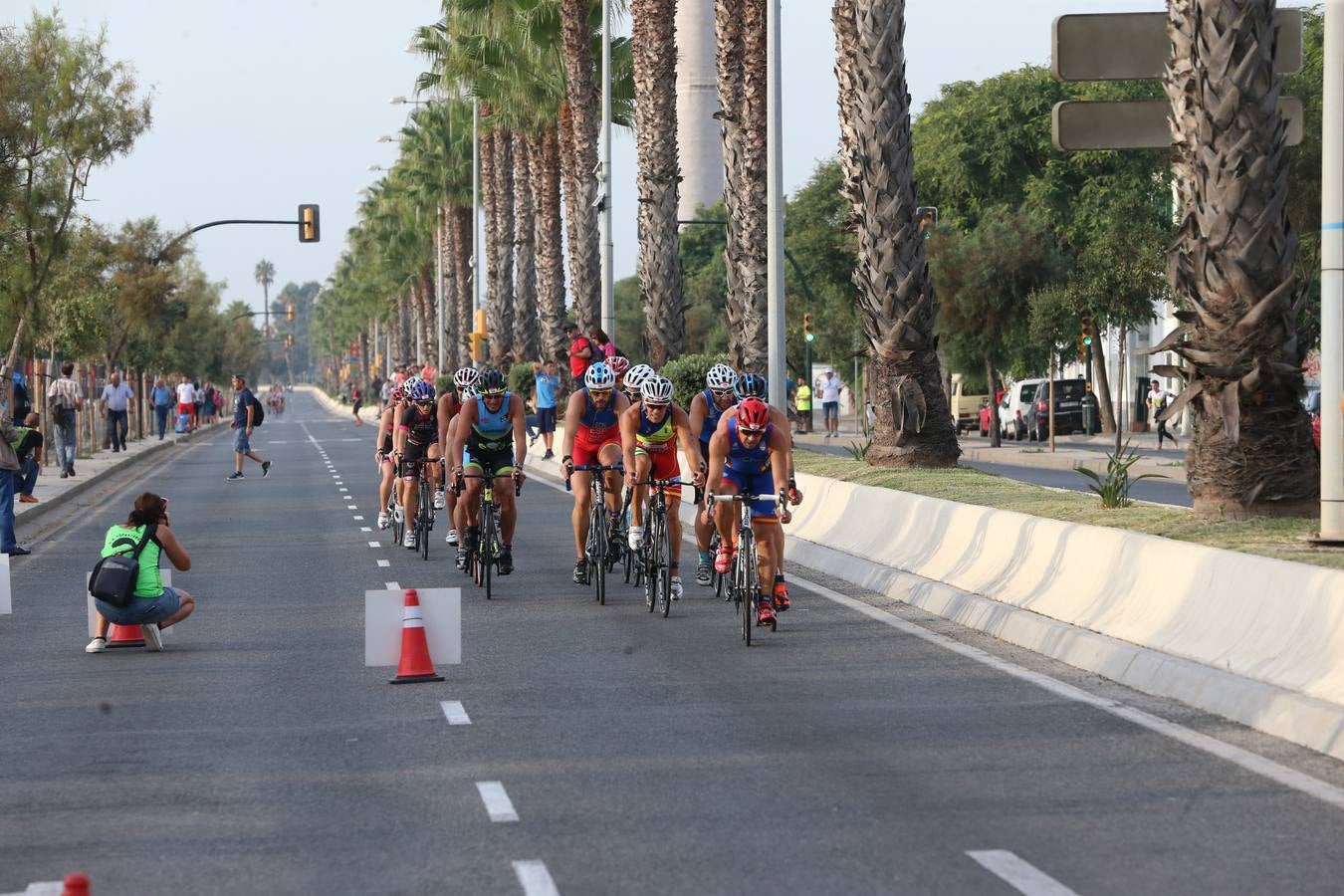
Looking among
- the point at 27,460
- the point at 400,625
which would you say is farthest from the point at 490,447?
the point at 27,460

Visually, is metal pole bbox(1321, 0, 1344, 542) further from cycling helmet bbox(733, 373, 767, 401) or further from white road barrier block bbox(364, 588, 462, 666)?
white road barrier block bbox(364, 588, 462, 666)

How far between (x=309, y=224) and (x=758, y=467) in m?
44.3

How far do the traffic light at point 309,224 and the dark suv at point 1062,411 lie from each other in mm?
20576

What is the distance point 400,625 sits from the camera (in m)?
12.8

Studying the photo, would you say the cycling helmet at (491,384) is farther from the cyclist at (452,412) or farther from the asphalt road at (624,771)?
the asphalt road at (624,771)

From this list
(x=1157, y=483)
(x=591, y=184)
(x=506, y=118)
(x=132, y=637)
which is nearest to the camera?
(x=132, y=637)

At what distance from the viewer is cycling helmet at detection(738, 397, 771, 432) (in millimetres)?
14953

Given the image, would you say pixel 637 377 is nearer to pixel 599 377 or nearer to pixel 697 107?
pixel 599 377

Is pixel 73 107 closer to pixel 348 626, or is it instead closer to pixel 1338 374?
pixel 348 626

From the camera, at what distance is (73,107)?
40438 millimetres

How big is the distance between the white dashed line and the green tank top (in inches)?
317

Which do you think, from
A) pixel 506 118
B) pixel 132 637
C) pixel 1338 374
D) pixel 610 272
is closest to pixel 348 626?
pixel 132 637

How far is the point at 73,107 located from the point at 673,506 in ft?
88.6

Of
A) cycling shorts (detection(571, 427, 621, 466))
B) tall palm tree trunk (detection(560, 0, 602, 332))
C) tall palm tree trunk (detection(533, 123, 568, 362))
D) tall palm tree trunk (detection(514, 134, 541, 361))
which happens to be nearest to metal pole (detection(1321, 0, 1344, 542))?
cycling shorts (detection(571, 427, 621, 466))
